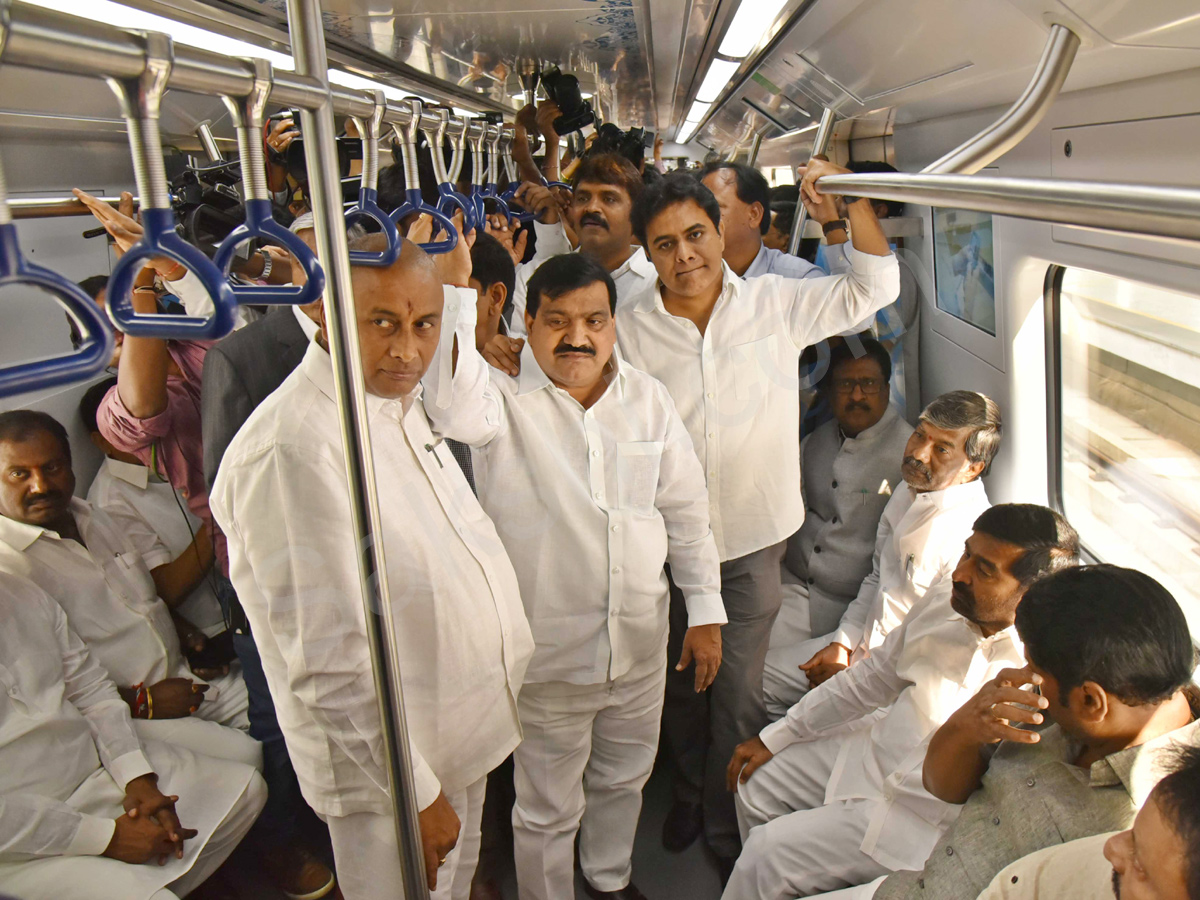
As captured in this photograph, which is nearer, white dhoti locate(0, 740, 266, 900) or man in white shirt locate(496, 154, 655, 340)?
white dhoti locate(0, 740, 266, 900)

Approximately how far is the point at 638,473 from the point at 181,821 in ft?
3.47

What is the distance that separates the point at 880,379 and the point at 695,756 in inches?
45.8

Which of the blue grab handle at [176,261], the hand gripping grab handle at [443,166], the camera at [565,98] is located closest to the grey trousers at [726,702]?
the hand gripping grab handle at [443,166]

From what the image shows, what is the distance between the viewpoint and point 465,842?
1.46 metres

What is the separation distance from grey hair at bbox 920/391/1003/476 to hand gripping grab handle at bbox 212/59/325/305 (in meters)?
1.71

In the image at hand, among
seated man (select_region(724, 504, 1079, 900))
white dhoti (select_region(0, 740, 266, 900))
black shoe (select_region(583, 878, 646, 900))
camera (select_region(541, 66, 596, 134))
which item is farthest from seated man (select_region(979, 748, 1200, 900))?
camera (select_region(541, 66, 596, 134))

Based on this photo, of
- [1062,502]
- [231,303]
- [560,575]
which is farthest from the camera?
[1062,502]

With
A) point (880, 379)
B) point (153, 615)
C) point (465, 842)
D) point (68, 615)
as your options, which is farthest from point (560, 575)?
point (880, 379)

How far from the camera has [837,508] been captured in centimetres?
A: 239

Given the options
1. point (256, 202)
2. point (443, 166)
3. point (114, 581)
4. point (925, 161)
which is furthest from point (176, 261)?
point (925, 161)

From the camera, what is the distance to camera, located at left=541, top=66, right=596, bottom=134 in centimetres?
264

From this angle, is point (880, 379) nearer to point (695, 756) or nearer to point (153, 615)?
point (695, 756)

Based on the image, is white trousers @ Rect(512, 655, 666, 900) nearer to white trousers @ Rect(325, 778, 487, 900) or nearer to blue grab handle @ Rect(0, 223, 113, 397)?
white trousers @ Rect(325, 778, 487, 900)

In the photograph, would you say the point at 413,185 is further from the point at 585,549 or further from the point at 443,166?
the point at 585,549
